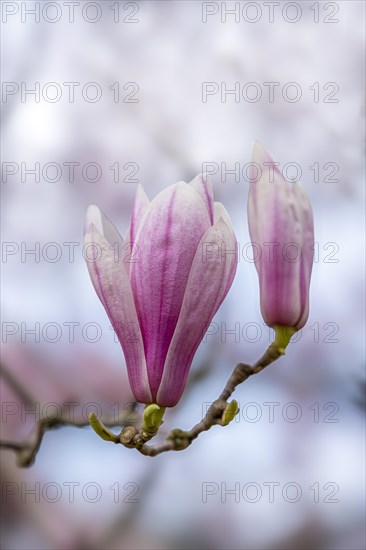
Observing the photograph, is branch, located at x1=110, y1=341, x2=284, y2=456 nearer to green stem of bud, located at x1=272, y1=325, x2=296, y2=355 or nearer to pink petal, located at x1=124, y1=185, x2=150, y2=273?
green stem of bud, located at x1=272, y1=325, x2=296, y2=355

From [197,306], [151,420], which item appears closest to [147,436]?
[151,420]

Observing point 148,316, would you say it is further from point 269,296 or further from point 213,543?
point 213,543

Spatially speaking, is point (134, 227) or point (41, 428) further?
point (41, 428)

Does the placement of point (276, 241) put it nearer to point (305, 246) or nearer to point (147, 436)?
point (305, 246)

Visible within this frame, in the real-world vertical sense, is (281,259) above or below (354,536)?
above

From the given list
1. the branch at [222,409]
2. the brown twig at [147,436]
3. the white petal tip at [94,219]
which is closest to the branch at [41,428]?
the brown twig at [147,436]

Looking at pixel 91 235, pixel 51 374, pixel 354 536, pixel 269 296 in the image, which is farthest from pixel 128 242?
pixel 354 536

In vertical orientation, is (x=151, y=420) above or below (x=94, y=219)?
below
